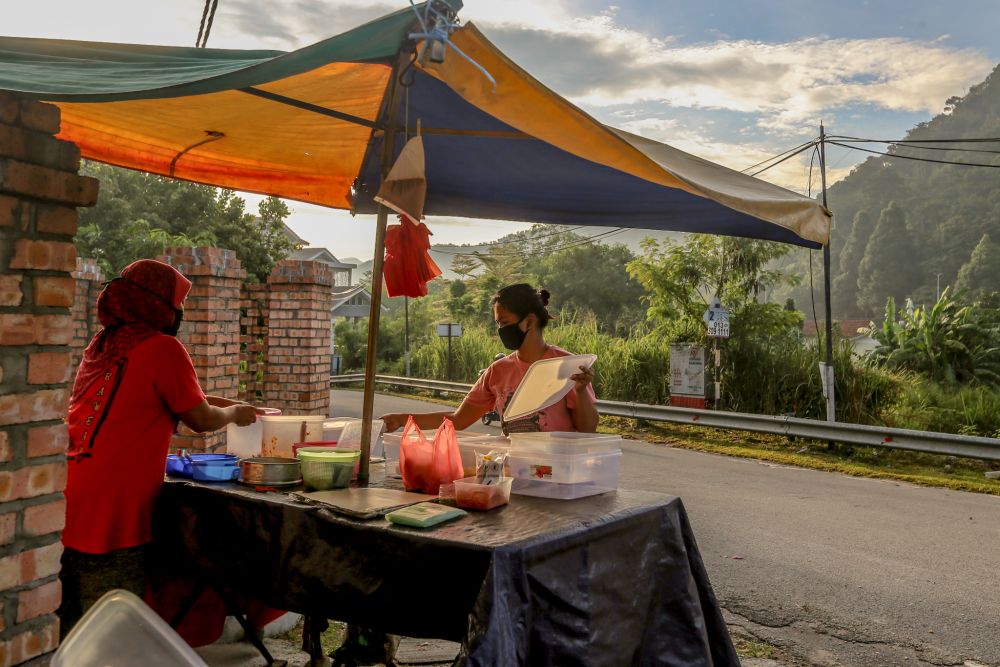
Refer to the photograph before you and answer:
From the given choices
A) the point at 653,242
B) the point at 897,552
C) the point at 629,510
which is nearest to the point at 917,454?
the point at 897,552

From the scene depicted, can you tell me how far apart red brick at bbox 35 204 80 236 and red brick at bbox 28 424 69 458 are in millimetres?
588

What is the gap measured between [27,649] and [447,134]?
2.68 meters

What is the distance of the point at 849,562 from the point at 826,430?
5.68m

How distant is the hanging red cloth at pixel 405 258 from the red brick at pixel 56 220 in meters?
1.26

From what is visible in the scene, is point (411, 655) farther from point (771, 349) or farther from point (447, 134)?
point (771, 349)

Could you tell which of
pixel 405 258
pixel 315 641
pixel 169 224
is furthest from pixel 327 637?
pixel 169 224

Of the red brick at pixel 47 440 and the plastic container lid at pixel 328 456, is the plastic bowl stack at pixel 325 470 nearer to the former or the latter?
the plastic container lid at pixel 328 456

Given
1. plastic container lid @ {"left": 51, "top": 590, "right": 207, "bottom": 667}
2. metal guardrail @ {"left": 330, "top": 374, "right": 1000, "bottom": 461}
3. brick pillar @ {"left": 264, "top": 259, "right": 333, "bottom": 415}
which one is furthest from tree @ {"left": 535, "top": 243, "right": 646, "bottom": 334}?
plastic container lid @ {"left": 51, "top": 590, "right": 207, "bottom": 667}

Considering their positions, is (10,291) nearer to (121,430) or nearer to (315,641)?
(121,430)

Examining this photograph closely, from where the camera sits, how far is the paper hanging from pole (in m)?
2.78

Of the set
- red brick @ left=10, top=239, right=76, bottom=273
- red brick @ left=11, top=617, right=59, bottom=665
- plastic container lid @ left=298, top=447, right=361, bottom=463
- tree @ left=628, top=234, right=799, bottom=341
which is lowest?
red brick @ left=11, top=617, right=59, bottom=665

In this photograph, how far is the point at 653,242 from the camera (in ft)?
53.2

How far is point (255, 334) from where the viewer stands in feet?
25.3

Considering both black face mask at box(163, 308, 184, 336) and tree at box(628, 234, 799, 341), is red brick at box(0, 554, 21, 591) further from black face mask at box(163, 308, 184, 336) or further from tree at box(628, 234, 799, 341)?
tree at box(628, 234, 799, 341)
